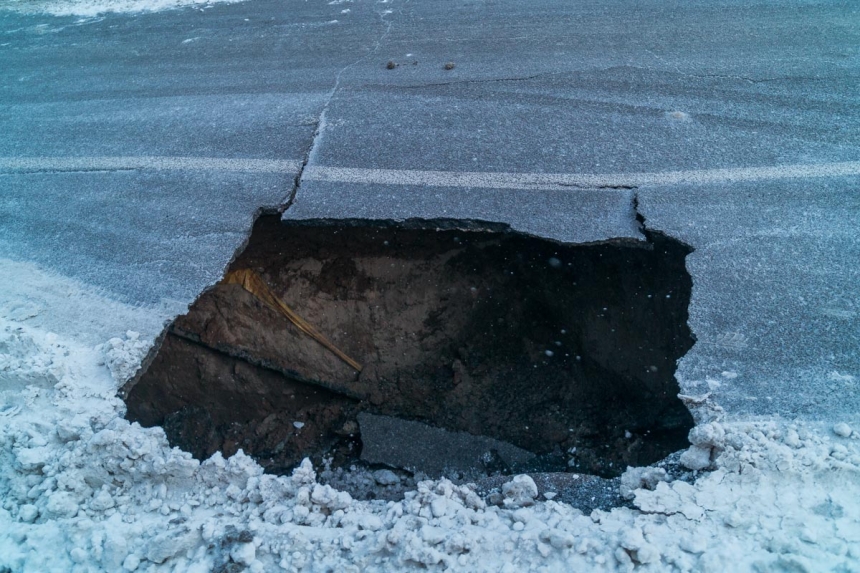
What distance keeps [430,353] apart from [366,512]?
8.22 ft

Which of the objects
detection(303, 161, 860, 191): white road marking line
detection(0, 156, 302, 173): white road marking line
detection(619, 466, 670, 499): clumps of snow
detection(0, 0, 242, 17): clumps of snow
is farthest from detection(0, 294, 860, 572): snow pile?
detection(0, 0, 242, 17): clumps of snow

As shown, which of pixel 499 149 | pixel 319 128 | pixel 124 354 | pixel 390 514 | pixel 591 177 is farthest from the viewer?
pixel 319 128

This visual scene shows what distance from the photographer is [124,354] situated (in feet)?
11.5

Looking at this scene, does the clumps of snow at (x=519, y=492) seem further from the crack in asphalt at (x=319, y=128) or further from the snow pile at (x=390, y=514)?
the crack in asphalt at (x=319, y=128)

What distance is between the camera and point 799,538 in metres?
2.55

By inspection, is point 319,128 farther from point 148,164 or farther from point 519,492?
point 519,492

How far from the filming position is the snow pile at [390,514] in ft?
8.49

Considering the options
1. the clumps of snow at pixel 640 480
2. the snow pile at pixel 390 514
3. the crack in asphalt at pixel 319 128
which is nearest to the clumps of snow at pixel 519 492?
the snow pile at pixel 390 514

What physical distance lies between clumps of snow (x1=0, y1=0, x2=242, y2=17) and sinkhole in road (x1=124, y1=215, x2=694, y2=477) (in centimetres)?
442

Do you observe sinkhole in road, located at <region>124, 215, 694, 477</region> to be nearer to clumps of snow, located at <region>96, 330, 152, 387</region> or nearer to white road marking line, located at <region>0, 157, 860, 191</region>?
white road marking line, located at <region>0, 157, 860, 191</region>

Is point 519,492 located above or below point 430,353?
Answer: above

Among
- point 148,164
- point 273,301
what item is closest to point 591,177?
point 273,301

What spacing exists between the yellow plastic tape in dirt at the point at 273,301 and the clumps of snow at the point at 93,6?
4.31m

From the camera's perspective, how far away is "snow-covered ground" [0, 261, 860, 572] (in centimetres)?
259
